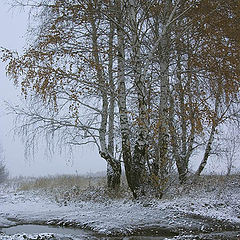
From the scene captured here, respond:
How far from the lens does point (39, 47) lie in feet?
33.5

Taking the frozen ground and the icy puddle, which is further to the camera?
the frozen ground

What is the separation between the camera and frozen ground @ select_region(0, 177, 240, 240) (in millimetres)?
6918

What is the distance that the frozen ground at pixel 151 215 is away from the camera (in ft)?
22.7

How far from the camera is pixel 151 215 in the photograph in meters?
7.77

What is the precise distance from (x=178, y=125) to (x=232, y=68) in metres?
2.57

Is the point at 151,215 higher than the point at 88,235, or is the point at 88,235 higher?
the point at 151,215

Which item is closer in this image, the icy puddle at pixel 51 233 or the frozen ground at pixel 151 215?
the icy puddle at pixel 51 233

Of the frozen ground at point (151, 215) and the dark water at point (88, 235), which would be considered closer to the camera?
the dark water at point (88, 235)

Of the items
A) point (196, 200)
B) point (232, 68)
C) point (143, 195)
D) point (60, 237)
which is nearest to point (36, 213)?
point (143, 195)

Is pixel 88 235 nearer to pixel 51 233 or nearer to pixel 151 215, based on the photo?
pixel 51 233

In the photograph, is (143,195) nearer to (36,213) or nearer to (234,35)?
(36,213)

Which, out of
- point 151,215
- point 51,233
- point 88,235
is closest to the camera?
point 51,233

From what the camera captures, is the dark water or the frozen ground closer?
the dark water

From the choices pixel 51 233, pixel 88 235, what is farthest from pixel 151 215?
pixel 51 233
